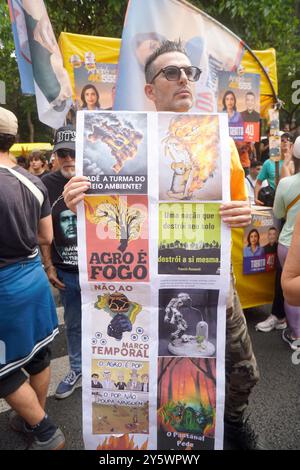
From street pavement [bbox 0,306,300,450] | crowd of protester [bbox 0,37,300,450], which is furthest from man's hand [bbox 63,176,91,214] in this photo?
street pavement [bbox 0,306,300,450]

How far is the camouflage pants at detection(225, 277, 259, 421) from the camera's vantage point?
5.20ft

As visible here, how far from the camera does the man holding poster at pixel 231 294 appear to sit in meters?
1.57

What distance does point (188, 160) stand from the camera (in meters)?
1.36

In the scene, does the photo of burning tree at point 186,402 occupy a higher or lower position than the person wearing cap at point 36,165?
lower

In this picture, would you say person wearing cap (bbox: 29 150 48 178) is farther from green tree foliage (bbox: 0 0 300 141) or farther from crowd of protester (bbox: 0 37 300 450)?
crowd of protester (bbox: 0 37 300 450)

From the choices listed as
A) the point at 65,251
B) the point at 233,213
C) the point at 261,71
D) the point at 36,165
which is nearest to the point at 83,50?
the point at 261,71

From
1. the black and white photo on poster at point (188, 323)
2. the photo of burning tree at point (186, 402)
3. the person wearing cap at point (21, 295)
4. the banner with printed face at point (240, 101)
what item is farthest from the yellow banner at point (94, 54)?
the photo of burning tree at point (186, 402)

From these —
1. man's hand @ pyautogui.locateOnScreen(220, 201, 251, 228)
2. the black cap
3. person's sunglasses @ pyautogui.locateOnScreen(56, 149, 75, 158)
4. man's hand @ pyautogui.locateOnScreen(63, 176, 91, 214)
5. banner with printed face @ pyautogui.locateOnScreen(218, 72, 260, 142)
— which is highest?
banner with printed face @ pyautogui.locateOnScreen(218, 72, 260, 142)

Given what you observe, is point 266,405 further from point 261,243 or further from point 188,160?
point 188,160

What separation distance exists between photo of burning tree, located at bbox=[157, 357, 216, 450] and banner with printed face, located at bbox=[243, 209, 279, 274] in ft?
6.35

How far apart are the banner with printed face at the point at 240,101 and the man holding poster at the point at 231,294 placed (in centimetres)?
213

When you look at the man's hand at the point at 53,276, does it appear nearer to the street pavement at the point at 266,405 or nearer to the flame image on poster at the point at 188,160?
the street pavement at the point at 266,405

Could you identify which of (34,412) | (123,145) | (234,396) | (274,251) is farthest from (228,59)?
(34,412)

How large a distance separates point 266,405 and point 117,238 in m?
1.60
